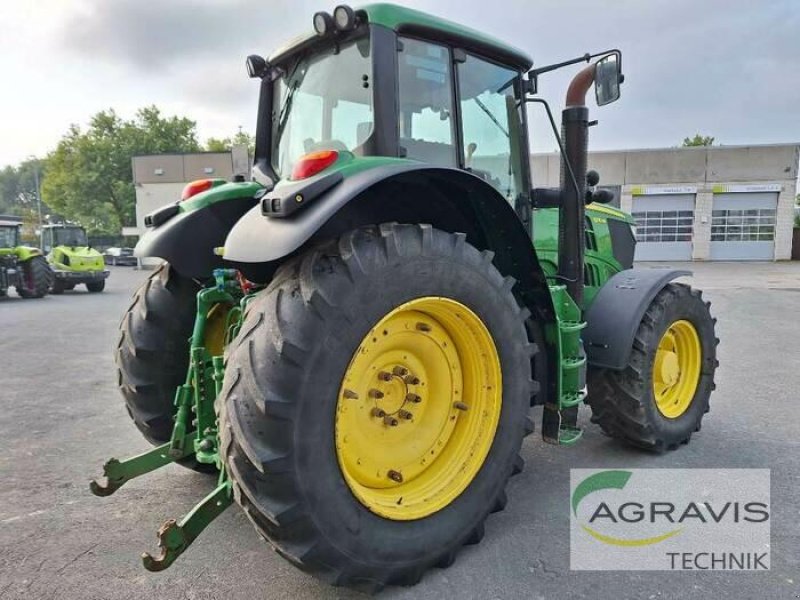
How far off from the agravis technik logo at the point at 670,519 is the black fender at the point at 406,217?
1084mm

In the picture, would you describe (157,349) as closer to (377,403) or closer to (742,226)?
(377,403)

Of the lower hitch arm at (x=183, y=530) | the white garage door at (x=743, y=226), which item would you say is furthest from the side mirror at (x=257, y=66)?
the white garage door at (x=743, y=226)

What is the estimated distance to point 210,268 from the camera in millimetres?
3092

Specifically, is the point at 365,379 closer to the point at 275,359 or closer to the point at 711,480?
the point at 275,359

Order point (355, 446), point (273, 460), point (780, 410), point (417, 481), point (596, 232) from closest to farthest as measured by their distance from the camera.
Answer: point (273, 460) → point (355, 446) → point (417, 481) → point (596, 232) → point (780, 410)

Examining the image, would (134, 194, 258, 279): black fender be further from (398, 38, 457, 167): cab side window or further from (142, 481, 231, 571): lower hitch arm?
(142, 481, 231, 571): lower hitch arm

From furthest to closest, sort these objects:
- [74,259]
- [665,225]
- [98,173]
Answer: [98,173] → [665,225] → [74,259]

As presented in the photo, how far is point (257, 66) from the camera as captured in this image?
3494 millimetres

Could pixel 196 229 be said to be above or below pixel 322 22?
below

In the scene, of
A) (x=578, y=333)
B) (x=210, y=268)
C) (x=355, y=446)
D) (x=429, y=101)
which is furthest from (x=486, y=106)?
(x=355, y=446)

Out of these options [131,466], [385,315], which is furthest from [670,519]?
[131,466]

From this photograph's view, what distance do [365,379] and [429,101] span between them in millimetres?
1525

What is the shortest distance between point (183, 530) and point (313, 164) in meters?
1.47

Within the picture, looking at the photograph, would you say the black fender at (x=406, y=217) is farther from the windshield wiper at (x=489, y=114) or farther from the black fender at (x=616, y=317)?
the windshield wiper at (x=489, y=114)
